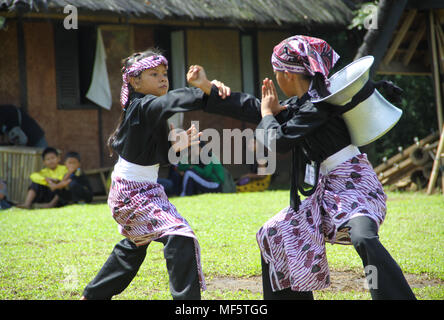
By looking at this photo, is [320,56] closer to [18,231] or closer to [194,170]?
[18,231]

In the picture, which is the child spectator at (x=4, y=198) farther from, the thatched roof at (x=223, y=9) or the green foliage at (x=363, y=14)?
the green foliage at (x=363, y=14)

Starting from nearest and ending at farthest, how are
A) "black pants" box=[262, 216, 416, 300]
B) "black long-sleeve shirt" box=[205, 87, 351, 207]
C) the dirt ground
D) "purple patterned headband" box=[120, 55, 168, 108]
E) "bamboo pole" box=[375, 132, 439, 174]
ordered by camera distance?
"black pants" box=[262, 216, 416, 300] < "black long-sleeve shirt" box=[205, 87, 351, 207] < "purple patterned headband" box=[120, 55, 168, 108] < the dirt ground < "bamboo pole" box=[375, 132, 439, 174]

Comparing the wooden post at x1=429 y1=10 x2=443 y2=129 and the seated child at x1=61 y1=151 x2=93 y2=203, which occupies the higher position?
the wooden post at x1=429 y1=10 x2=443 y2=129

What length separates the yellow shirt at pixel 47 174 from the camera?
9.42 meters

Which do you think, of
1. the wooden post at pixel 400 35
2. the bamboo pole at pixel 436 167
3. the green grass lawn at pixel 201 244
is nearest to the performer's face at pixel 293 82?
the green grass lawn at pixel 201 244

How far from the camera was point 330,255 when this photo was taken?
5367mm

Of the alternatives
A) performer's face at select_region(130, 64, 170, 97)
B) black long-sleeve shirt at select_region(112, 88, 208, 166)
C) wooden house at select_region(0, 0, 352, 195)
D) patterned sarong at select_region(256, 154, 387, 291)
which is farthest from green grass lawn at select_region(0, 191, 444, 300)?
wooden house at select_region(0, 0, 352, 195)

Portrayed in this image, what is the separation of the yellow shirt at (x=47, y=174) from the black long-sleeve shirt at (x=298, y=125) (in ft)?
22.0

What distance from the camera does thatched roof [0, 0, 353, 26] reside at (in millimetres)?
9207

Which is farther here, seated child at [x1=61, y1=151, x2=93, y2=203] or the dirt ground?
seated child at [x1=61, y1=151, x2=93, y2=203]

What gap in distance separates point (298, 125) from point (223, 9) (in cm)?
784

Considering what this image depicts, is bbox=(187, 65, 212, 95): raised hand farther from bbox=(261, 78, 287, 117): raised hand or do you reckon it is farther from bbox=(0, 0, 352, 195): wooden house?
bbox=(0, 0, 352, 195): wooden house

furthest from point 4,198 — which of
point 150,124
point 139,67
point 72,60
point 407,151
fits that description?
point 150,124

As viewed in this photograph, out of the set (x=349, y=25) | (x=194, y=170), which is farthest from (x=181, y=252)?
(x=349, y=25)
